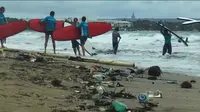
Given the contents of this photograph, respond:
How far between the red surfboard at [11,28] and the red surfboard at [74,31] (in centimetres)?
124

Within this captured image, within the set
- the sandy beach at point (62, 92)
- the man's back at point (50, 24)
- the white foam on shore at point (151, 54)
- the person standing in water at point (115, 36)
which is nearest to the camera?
the sandy beach at point (62, 92)

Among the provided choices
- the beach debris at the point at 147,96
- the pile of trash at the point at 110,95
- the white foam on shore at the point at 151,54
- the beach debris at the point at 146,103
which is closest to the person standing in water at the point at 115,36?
the white foam on shore at the point at 151,54

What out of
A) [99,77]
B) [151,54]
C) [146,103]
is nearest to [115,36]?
[151,54]

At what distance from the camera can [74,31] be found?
14445 mm

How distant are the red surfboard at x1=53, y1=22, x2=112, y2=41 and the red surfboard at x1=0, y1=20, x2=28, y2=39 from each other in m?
1.24

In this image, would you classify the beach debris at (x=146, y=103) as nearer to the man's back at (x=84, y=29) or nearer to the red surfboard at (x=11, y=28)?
the man's back at (x=84, y=29)

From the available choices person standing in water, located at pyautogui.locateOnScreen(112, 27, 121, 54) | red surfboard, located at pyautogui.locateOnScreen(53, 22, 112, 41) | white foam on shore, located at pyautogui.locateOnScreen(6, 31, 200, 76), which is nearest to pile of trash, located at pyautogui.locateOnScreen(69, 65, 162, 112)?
white foam on shore, located at pyautogui.locateOnScreen(6, 31, 200, 76)

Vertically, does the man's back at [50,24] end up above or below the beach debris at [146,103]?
above

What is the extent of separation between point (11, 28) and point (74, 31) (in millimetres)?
2307

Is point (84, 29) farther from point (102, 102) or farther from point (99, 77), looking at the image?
point (102, 102)

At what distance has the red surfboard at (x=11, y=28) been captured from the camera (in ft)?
46.8

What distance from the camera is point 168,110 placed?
5395 mm

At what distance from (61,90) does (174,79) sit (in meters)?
3.90

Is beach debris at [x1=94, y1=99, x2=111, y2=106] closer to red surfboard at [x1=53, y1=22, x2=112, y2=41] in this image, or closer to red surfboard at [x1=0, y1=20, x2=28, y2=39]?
red surfboard at [x1=53, y1=22, x2=112, y2=41]
